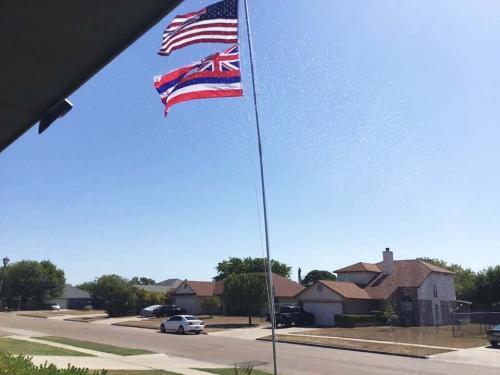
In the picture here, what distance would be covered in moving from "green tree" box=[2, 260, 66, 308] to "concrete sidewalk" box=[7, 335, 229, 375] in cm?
7449

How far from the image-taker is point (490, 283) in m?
57.7

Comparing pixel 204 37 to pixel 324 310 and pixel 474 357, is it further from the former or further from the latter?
pixel 324 310

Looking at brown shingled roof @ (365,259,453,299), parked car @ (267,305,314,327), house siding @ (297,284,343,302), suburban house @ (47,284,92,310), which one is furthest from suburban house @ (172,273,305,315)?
suburban house @ (47,284,92,310)

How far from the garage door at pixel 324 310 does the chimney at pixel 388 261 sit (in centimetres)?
882

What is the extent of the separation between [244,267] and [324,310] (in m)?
43.9

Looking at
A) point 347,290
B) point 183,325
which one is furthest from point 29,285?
point 347,290

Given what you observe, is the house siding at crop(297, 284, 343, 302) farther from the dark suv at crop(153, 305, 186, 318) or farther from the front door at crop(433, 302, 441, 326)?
the dark suv at crop(153, 305, 186, 318)

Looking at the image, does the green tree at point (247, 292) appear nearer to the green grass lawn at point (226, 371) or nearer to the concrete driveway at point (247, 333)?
the concrete driveway at point (247, 333)

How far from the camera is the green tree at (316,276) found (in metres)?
107

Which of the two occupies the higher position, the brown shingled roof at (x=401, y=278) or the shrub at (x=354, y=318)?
the brown shingled roof at (x=401, y=278)

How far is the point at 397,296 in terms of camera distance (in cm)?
4681

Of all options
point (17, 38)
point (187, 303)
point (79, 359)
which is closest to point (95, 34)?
point (17, 38)

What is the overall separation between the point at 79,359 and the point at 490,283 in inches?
1987

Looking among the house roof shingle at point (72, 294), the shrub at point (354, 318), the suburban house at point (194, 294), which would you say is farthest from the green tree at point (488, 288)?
the house roof shingle at point (72, 294)
